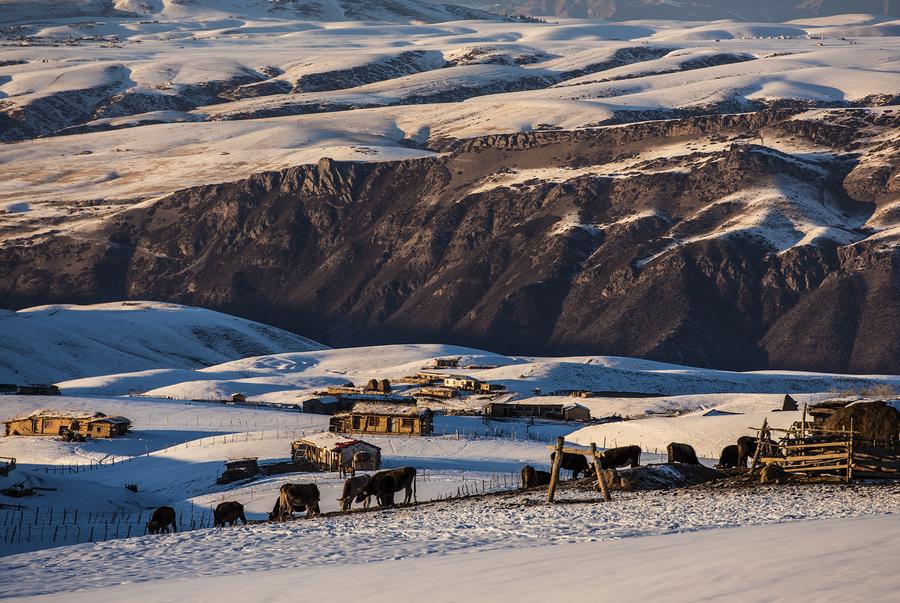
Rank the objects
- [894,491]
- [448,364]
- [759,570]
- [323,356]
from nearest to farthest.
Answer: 1. [759,570]
2. [894,491]
3. [448,364]
4. [323,356]

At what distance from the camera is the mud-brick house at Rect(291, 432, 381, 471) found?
203ft

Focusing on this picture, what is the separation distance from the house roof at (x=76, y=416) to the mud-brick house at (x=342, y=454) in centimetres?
2706

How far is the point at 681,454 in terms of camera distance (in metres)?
48.4

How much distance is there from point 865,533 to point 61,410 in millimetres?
82430

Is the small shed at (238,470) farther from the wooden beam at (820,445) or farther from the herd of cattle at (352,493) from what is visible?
the wooden beam at (820,445)

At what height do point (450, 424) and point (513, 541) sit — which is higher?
point (513, 541)

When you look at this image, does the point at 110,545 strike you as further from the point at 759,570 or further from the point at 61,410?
the point at 61,410

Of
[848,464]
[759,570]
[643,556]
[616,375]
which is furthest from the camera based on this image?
[616,375]

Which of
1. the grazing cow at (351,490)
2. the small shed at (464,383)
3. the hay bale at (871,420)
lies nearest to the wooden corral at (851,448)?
the hay bale at (871,420)

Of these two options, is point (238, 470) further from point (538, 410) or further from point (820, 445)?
point (538, 410)

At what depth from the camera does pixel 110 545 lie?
110 ft

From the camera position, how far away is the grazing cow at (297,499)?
4188 cm

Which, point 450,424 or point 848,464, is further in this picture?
point 450,424

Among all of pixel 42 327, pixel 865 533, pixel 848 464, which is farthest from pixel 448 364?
pixel 865 533
